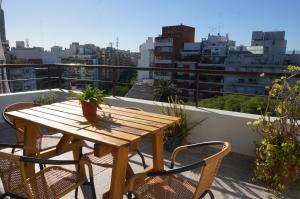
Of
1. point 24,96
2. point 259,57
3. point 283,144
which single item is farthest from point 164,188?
point 259,57

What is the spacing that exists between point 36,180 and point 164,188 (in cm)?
91

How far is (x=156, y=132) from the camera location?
2.02 meters

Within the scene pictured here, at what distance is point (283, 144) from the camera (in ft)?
7.66

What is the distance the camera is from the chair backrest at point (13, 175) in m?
1.55

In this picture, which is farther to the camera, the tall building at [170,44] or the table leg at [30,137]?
the tall building at [170,44]

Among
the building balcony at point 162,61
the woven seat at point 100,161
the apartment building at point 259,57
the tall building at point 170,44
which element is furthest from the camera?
the building balcony at point 162,61

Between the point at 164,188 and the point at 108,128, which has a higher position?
the point at 108,128

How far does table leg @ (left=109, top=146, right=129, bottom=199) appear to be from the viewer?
5.59ft

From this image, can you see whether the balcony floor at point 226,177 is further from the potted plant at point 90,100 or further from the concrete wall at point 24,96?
the concrete wall at point 24,96

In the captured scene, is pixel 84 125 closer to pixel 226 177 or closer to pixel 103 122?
pixel 103 122

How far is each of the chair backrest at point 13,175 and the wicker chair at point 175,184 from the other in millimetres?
649

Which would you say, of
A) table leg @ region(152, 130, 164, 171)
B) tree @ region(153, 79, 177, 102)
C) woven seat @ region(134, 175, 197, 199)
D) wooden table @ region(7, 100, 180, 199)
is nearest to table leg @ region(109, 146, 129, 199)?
wooden table @ region(7, 100, 180, 199)

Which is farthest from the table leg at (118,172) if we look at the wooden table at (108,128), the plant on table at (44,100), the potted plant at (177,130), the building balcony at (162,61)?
the building balcony at (162,61)

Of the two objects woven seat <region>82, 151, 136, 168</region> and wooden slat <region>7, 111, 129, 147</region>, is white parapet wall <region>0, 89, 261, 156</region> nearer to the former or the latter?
woven seat <region>82, 151, 136, 168</region>
